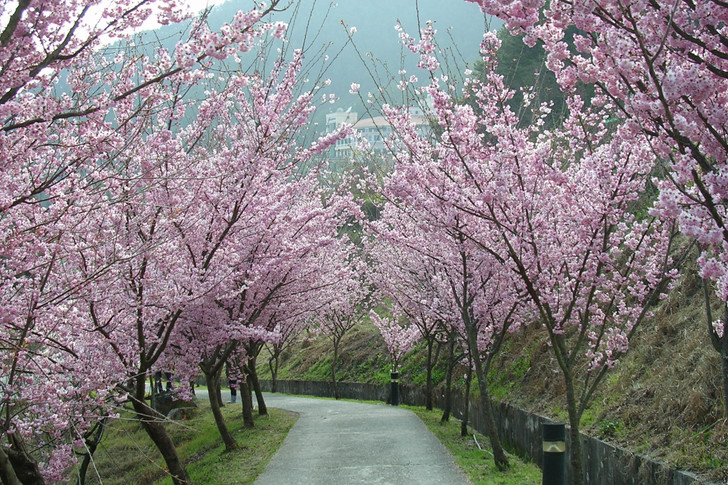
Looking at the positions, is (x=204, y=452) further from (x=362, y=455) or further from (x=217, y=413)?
(x=362, y=455)

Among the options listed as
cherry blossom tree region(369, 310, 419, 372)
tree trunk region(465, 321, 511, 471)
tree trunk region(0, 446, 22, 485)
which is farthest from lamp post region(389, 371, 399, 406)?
tree trunk region(0, 446, 22, 485)

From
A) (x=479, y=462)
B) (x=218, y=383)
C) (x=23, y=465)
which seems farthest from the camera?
(x=218, y=383)

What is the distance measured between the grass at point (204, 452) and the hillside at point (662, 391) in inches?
199

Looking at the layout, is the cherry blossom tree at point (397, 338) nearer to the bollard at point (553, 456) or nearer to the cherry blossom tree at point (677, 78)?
the bollard at point (553, 456)

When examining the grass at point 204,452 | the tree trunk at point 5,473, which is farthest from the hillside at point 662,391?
the tree trunk at point 5,473

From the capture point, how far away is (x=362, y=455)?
11250mm

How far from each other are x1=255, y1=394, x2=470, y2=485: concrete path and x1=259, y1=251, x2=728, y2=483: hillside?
6.71 feet

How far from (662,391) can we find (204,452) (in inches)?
398

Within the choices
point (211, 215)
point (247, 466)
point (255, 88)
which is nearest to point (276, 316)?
point (247, 466)

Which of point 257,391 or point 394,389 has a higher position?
point 257,391

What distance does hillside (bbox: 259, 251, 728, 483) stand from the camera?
20.6ft

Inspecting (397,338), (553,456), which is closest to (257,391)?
(397,338)

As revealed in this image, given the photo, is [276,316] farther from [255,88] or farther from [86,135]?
[86,135]

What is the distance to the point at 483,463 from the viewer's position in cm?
1032
